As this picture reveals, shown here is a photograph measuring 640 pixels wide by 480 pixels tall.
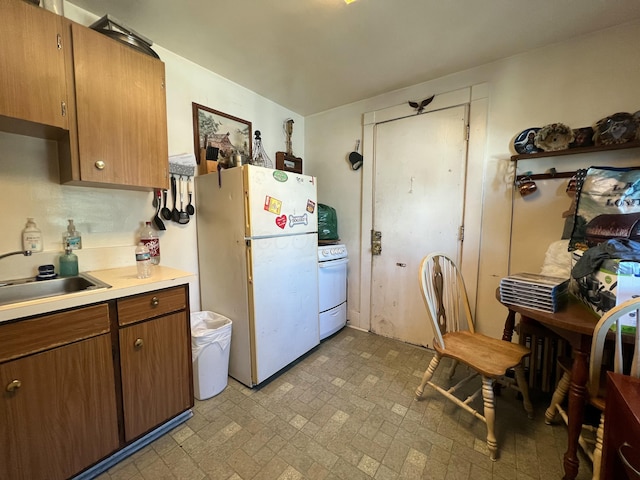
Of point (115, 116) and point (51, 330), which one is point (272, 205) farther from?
point (51, 330)

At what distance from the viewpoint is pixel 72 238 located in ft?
4.70

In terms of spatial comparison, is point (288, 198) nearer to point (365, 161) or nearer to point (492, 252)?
point (365, 161)

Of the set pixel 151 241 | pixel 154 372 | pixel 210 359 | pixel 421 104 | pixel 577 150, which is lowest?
pixel 210 359

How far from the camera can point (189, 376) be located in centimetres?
150

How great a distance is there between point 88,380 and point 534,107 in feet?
10.2

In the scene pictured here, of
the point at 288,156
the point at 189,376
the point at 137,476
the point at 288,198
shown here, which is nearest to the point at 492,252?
the point at 288,198

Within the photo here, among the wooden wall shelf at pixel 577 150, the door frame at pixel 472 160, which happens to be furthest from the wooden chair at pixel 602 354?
the wooden wall shelf at pixel 577 150

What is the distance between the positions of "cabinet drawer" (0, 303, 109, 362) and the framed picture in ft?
4.30

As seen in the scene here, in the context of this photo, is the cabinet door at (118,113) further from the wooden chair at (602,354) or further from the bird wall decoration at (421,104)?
the wooden chair at (602,354)

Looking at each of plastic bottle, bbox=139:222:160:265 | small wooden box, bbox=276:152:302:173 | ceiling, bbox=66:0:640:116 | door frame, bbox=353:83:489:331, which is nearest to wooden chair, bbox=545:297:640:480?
door frame, bbox=353:83:489:331

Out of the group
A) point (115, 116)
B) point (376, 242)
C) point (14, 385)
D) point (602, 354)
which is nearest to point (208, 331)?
point (14, 385)

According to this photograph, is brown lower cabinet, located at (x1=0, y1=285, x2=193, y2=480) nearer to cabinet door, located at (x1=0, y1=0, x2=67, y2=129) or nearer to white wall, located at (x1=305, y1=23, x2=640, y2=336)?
cabinet door, located at (x1=0, y1=0, x2=67, y2=129)

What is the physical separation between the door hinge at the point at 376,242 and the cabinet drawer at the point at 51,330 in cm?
210

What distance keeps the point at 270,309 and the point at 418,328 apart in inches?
56.4
